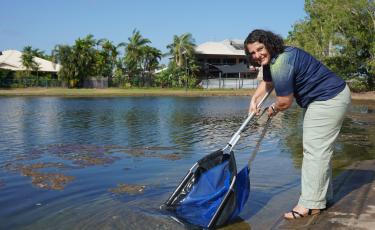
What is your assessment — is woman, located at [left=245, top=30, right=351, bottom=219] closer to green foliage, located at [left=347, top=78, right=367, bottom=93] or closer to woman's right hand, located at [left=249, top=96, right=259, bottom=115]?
woman's right hand, located at [left=249, top=96, right=259, bottom=115]

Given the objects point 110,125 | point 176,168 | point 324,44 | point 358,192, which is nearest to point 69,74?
point 324,44

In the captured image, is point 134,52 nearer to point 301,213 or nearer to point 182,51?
point 182,51

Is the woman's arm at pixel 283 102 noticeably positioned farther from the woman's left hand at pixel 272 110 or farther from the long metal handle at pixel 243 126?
the long metal handle at pixel 243 126

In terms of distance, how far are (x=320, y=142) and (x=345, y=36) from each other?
40.4 meters

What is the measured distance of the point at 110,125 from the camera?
53.8ft

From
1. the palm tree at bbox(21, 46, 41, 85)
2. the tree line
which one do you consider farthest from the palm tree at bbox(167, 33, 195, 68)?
the palm tree at bbox(21, 46, 41, 85)

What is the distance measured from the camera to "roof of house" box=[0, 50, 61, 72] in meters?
61.2

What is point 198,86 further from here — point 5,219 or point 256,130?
point 5,219

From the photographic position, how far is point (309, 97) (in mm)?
4438

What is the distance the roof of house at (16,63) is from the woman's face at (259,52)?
59.0 metres

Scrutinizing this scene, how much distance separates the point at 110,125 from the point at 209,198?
1207 cm

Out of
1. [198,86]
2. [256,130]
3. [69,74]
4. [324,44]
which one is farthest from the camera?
[198,86]

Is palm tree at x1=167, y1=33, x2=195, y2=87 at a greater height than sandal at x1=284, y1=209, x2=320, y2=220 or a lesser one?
greater

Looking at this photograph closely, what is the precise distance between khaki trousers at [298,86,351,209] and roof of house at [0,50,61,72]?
194 feet
